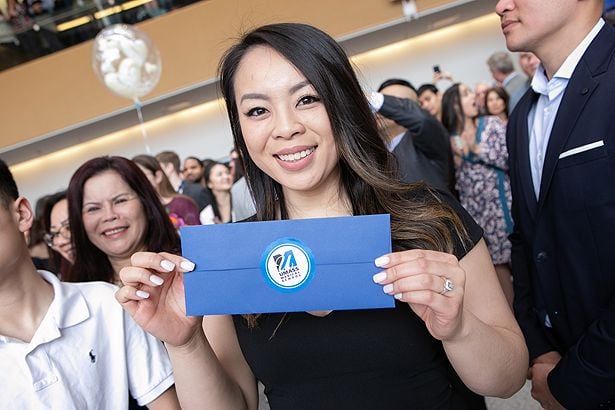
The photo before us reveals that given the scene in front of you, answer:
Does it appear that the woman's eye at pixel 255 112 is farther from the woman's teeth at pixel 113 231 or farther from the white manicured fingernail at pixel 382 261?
the woman's teeth at pixel 113 231

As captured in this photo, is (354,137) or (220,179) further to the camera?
(220,179)

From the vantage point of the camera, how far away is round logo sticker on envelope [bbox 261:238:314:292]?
38.1 inches

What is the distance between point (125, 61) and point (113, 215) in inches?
118

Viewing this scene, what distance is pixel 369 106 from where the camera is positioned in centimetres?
130

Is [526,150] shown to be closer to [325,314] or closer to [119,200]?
[325,314]

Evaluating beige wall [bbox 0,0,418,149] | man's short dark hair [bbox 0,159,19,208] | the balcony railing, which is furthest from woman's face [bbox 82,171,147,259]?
the balcony railing

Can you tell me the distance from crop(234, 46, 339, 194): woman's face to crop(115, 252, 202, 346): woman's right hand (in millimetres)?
297

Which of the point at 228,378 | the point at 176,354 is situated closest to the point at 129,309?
the point at 176,354

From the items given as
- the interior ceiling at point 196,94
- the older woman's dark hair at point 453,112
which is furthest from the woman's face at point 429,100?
the interior ceiling at point 196,94

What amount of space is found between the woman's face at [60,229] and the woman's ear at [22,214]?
1310 millimetres

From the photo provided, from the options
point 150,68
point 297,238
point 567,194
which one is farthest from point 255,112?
point 150,68

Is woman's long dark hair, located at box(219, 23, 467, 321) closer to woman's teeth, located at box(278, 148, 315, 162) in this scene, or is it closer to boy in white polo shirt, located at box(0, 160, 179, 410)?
woman's teeth, located at box(278, 148, 315, 162)

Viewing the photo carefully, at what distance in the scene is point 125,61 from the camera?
4699 millimetres

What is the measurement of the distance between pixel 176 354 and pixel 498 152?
2310 mm
